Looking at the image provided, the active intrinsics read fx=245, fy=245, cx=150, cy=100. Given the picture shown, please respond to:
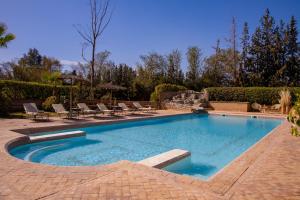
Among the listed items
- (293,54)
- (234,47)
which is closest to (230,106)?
(234,47)

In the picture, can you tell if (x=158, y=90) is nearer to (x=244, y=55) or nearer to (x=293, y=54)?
(x=244, y=55)

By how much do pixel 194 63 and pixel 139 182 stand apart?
29.6 m

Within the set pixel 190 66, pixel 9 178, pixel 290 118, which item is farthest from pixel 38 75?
pixel 290 118

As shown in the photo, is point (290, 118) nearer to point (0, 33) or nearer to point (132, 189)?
point (132, 189)

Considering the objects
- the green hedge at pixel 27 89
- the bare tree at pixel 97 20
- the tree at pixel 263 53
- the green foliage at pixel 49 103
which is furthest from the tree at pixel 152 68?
the green foliage at pixel 49 103

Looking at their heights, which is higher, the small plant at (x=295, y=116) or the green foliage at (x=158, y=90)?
the green foliage at (x=158, y=90)

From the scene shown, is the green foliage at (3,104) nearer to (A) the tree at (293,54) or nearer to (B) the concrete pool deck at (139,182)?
(B) the concrete pool deck at (139,182)

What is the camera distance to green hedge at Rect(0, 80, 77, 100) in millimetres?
15165

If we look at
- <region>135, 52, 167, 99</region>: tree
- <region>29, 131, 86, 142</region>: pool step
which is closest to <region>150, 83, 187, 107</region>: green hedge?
<region>135, 52, 167, 99</region>: tree

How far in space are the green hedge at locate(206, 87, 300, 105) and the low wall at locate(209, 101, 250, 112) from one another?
3.37 feet

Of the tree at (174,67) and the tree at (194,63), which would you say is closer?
the tree at (174,67)

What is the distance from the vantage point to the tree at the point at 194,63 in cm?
3206

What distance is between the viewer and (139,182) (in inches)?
159

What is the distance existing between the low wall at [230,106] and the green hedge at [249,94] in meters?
1.03
